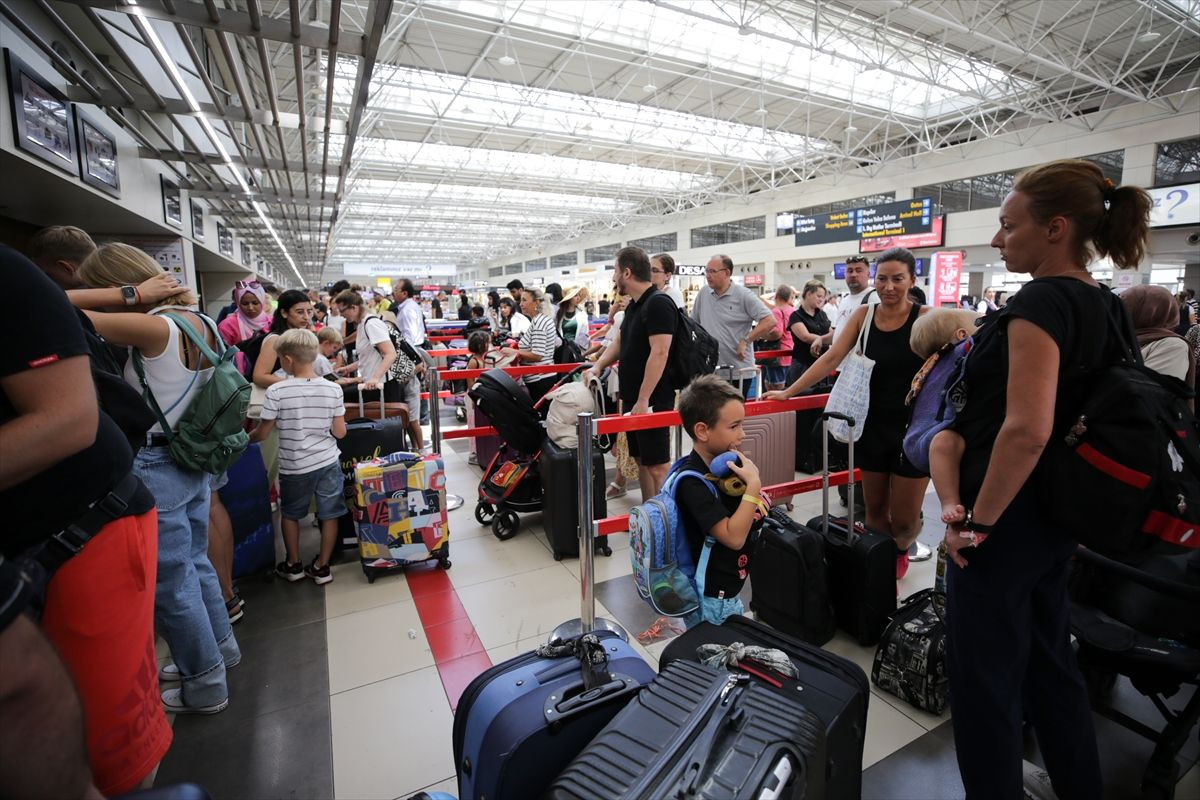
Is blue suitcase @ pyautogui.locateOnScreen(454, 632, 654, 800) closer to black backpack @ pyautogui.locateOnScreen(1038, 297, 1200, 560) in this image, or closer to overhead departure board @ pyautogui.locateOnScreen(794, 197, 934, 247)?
black backpack @ pyautogui.locateOnScreen(1038, 297, 1200, 560)

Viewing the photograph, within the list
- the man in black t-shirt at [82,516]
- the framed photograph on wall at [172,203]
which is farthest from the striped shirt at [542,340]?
the man in black t-shirt at [82,516]

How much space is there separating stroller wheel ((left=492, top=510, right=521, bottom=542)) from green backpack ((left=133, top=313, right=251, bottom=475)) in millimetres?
1976

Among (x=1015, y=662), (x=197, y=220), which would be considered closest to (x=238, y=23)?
(x=1015, y=662)

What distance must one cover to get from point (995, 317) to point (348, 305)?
5.09 metres

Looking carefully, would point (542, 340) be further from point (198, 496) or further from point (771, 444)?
point (198, 496)

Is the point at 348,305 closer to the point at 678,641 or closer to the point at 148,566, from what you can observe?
the point at 148,566

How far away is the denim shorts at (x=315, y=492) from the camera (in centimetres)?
317

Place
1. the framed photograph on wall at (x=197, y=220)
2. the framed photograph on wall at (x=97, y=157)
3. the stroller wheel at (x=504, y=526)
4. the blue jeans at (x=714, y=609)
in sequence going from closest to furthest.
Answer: the blue jeans at (x=714, y=609) → the framed photograph on wall at (x=97, y=157) → the stroller wheel at (x=504, y=526) → the framed photograph on wall at (x=197, y=220)

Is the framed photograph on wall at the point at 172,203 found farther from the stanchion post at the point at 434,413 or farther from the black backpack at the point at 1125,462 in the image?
the black backpack at the point at 1125,462

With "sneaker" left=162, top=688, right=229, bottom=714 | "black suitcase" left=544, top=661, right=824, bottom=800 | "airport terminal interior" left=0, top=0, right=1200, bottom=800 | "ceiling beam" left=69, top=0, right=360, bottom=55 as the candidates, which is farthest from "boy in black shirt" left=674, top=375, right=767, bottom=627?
"ceiling beam" left=69, top=0, right=360, bottom=55

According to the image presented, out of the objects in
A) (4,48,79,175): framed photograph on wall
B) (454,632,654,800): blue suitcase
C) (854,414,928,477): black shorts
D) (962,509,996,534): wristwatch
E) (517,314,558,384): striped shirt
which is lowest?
(454,632,654,800): blue suitcase

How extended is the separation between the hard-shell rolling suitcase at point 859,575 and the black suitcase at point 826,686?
111 centimetres

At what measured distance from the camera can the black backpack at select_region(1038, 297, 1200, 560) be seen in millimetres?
1180

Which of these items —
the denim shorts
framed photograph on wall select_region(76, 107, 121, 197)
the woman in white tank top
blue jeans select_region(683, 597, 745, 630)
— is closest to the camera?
blue jeans select_region(683, 597, 745, 630)
